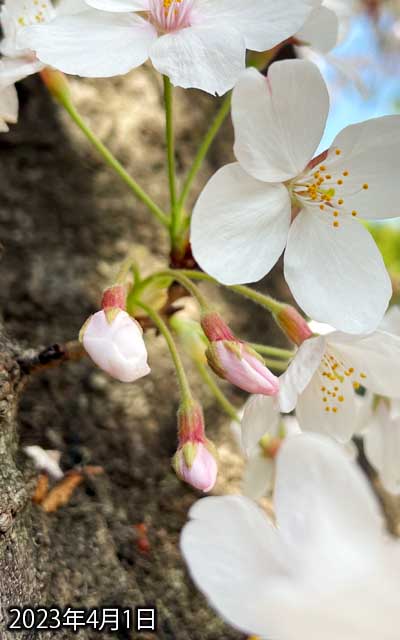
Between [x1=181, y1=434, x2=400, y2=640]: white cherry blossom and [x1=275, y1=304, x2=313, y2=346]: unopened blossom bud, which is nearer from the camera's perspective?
[x1=181, y1=434, x2=400, y2=640]: white cherry blossom

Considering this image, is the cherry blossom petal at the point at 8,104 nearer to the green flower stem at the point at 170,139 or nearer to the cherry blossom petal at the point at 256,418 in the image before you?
the green flower stem at the point at 170,139

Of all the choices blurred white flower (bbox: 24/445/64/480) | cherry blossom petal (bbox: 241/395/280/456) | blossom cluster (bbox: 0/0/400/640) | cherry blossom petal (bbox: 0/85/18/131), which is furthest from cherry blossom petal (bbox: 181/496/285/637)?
cherry blossom petal (bbox: 0/85/18/131)

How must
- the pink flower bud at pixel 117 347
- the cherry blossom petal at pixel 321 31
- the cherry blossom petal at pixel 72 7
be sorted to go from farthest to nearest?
the cherry blossom petal at pixel 321 31, the cherry blossom petal at pixel 72 7, the pink flower bud at pixel 117 347

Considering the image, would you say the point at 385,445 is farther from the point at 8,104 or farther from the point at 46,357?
the point at 8,104

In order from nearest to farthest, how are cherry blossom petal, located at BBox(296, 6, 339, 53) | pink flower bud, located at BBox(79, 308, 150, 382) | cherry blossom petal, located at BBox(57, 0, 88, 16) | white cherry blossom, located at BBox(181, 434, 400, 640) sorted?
white cherry blossom, located at BBox(181, 434, 400, 640) → pink flower bud, located at BBox(79, 308, 150, 382) → cherry blossom petal, located at BBox(57, 0, 88, 16) → cherry blossom petal, located at BBox(296, 6, 339, 53)

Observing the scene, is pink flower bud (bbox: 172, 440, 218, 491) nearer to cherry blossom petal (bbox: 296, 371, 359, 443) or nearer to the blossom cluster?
the blossom cluster

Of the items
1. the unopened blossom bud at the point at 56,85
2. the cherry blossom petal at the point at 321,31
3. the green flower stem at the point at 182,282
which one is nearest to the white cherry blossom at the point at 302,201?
the green flower stem at the point at 182,282
